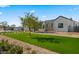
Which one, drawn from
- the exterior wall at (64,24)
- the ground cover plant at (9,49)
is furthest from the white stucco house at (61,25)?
the ground cover plant at (9,49)

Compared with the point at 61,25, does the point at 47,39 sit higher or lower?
lower

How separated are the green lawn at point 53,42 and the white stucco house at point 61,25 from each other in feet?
0.27

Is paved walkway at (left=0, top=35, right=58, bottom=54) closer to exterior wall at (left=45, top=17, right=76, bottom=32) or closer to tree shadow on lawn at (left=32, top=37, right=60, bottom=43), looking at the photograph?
tree shadow on lawn at (left=32, top=37, right=60, bottom=43)

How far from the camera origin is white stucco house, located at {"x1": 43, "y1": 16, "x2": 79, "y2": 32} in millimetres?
3715

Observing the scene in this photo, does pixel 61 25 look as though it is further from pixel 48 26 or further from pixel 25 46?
pixel 25 46

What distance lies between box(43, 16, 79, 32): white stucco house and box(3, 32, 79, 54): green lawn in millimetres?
82

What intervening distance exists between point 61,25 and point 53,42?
189 mm

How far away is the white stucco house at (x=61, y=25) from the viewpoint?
3715mm

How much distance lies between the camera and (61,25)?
374cm

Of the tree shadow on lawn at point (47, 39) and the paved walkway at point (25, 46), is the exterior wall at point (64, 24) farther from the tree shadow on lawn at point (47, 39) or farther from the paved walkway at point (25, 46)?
the paved walkway at point (25, 46)

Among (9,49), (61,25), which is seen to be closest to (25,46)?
(9,49)

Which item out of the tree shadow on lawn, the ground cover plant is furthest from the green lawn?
the ground cover plant
